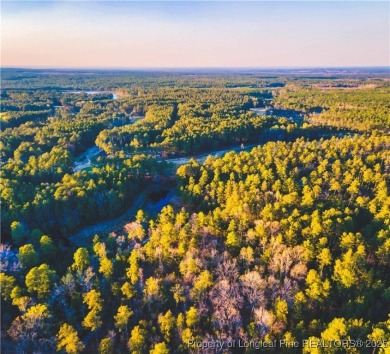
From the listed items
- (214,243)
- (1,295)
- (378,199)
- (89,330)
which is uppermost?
(378,199)

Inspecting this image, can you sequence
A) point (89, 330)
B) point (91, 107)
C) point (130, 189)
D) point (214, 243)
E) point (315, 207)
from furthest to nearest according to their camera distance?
point (91, 107) < point (130, 189) < point (315, 207) < point (214, 243) < point (89, 330)

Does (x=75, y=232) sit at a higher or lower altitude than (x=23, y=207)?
lower

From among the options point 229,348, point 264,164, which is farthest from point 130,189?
point 229,348

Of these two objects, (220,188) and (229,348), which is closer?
(229,348)

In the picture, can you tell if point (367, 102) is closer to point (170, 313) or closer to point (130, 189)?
point (130, 189)

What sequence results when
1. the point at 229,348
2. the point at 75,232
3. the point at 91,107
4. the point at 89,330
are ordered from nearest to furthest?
the point at 229,348 → the point at 89,330 → the point at 75,232 → the point at 91,107

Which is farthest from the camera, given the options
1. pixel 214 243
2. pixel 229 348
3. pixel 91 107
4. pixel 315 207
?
pixel 91 107

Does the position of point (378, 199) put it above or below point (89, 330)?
above

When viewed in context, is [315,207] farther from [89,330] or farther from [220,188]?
[89,330]

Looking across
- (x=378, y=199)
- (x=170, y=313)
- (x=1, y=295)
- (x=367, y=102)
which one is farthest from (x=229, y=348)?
(x=367, y=102)

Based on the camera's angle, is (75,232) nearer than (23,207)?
No
